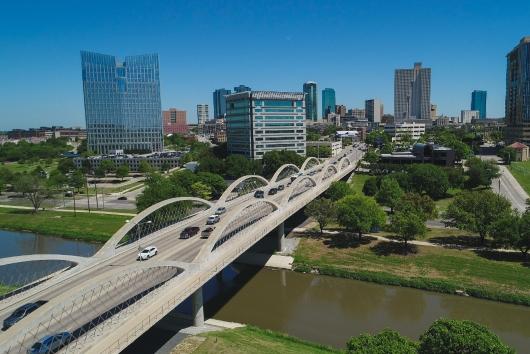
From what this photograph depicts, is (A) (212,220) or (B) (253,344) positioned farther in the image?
(A) (212,220)

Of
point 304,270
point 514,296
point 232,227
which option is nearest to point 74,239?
point 232,227

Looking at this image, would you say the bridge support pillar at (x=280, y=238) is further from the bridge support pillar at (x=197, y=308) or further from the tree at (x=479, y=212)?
the tree at (x=479, y=212)

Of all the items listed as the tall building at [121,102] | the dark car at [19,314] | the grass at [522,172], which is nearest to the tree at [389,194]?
the grass at [522,172]

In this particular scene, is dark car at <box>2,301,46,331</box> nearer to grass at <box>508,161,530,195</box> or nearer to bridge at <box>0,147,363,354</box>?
bridge at <box>0,147,363,354</box>

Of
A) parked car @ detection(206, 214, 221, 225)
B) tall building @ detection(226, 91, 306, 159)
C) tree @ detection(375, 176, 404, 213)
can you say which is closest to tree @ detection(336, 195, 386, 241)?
tree @ detection(375, 176, 404, 213)

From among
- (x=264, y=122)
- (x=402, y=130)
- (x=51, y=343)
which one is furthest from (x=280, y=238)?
(x=402, y=130)

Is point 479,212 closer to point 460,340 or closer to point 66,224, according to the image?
point 460,340
